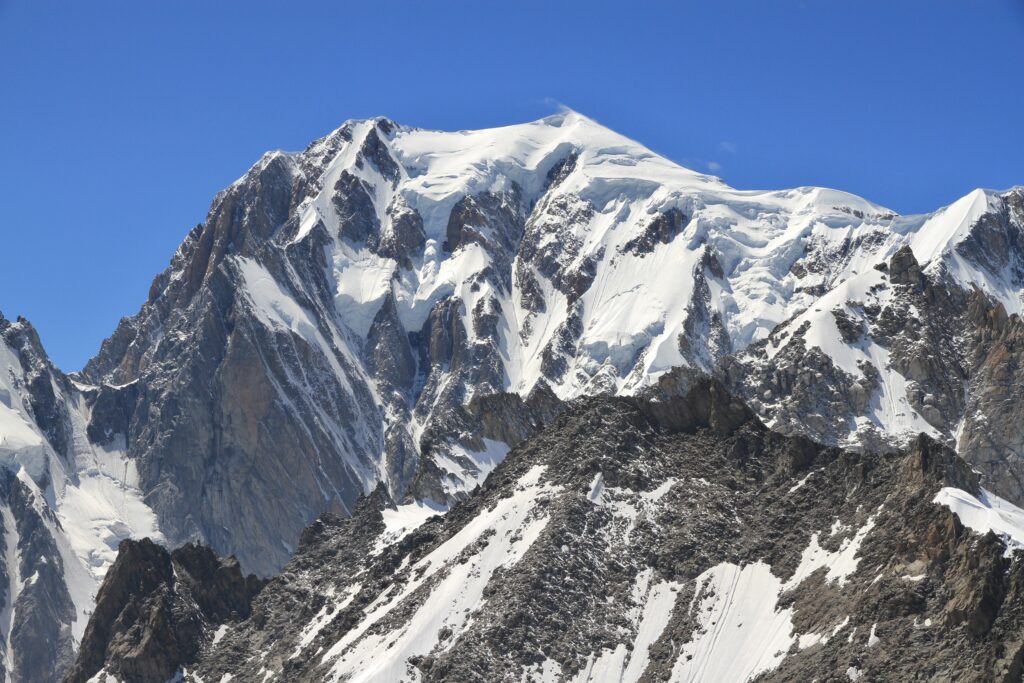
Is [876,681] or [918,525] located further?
[918,525]

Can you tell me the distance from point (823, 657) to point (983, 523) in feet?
60.1

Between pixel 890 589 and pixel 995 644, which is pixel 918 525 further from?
pixel 995 644

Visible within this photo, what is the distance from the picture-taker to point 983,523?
7525 inches

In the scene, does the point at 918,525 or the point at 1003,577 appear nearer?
the point at 1003,577

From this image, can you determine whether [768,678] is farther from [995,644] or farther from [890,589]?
[995,644]

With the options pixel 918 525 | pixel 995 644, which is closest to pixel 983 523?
pixel 918 525

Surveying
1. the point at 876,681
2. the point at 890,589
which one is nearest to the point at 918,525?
the point at 890,589

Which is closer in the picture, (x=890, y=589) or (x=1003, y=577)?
(x=1003, y=577)

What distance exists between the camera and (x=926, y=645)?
181 meters

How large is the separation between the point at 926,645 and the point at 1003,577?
8.51m

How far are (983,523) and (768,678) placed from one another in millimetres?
23804

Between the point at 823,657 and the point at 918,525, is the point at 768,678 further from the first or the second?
the point at 918,525

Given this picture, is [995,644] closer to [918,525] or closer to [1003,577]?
[1003,577]

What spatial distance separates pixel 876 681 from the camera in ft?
589
